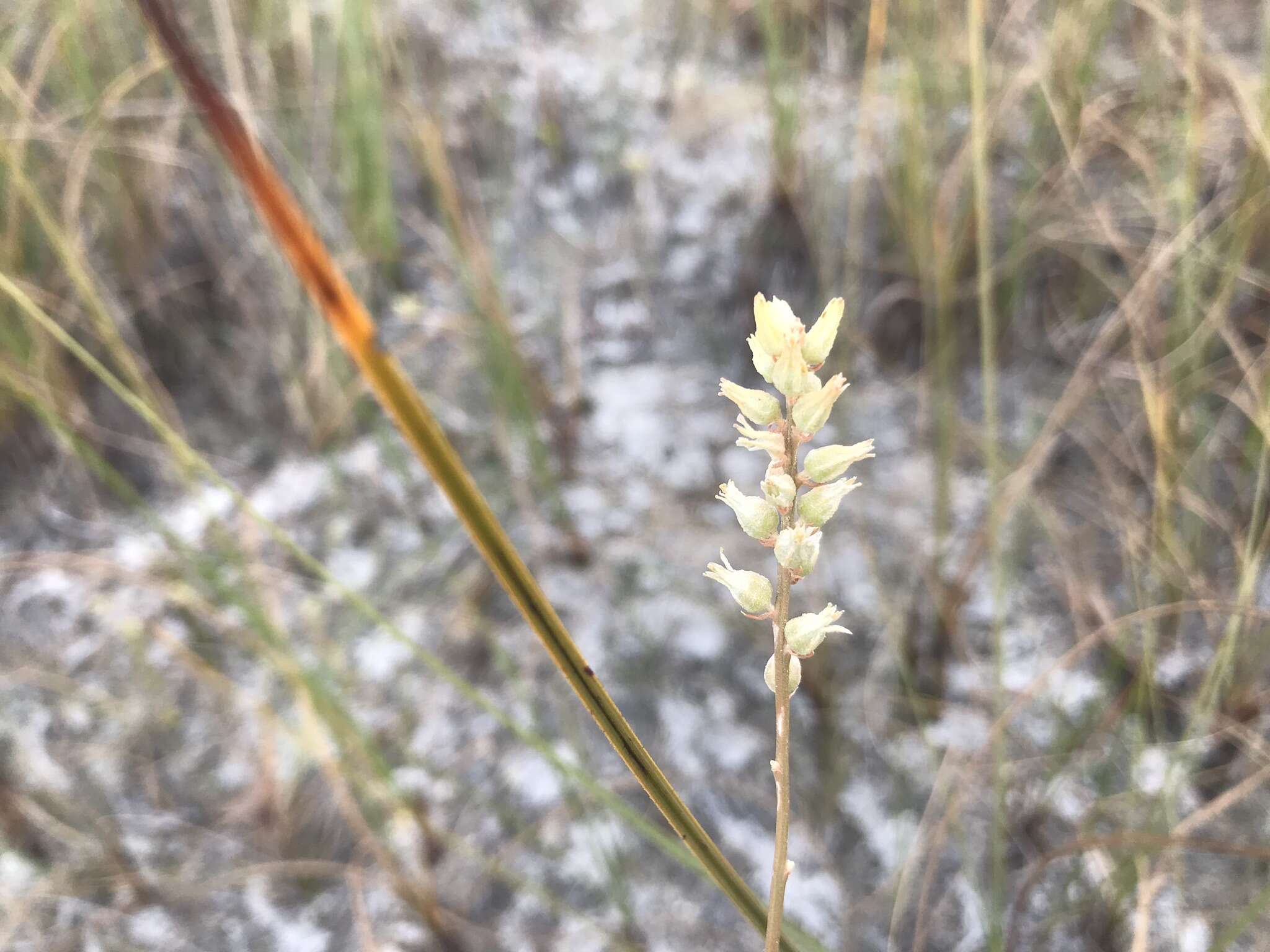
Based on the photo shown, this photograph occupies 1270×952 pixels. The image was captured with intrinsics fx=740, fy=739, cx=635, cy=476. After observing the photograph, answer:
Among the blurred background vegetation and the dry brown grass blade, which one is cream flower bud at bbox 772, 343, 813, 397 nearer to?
the dry brown grass blade

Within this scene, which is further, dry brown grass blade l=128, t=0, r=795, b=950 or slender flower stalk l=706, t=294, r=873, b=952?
slender flower stalk l=706, t=294, r=873, b=952

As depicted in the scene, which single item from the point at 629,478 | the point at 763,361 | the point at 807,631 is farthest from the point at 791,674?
the point at 629,478

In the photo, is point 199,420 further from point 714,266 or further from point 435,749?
point 714,266

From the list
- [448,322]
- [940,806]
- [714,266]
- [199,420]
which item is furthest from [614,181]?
[940,806]

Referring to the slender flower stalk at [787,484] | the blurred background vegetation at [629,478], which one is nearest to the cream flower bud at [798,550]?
the slender flower stalk at [787,484]

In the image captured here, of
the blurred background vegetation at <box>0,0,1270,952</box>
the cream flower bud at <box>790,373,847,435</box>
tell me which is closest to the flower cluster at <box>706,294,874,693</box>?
the cream flower bud at <box>790,373,847,435</box>

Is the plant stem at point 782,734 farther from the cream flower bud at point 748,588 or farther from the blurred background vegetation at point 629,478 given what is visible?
the blurred background vegetation at point 629,478
